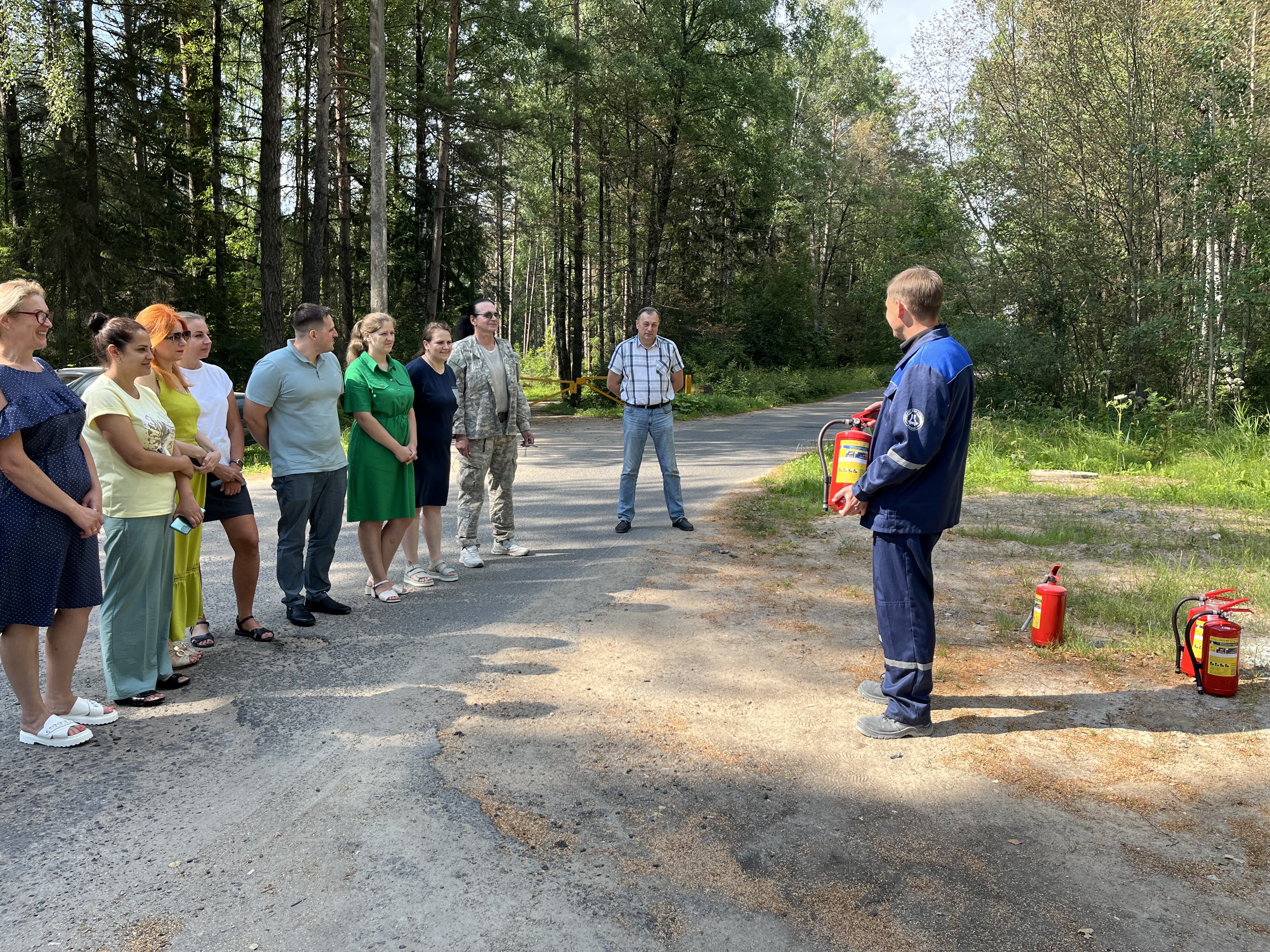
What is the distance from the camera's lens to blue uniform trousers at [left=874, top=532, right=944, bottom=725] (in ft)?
14.0

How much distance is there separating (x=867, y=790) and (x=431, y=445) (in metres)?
4.30

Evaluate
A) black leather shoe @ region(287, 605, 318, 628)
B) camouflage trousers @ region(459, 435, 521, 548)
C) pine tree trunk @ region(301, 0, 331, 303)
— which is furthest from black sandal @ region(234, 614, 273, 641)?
pine tree trunk @ region(301, 0, 331, 303)

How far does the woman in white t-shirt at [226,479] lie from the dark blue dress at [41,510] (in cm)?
113

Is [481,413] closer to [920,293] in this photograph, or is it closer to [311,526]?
[311,526]

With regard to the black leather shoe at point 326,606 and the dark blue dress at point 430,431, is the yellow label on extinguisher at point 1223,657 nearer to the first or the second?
the dark blue dress at point 430,431

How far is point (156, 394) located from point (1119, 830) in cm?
492

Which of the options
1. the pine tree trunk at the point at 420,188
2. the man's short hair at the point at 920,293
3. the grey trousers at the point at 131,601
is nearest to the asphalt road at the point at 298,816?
the grey trousers at the point at 131,601

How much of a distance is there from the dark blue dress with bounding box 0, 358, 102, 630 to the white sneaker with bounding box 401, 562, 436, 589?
2.86 metres

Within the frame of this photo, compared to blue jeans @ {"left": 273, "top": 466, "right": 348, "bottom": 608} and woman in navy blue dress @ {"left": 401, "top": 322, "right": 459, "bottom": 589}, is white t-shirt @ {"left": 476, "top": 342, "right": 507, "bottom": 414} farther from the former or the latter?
blue jeans @ {"left": 273, "top": 466, "right": 348, "bottom": 608}

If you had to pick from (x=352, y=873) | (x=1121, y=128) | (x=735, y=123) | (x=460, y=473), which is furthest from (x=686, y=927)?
(x=735, y=123)

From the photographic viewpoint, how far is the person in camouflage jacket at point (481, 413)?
7.29 m

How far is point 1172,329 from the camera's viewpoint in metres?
16.4

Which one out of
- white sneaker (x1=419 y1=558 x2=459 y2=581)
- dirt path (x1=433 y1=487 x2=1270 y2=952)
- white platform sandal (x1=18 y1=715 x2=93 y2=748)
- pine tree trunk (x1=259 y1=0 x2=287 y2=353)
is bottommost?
dirt path (x1=433 y1=487 x2=1270 y2=952)

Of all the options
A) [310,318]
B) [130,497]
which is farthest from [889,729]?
[310,318]
